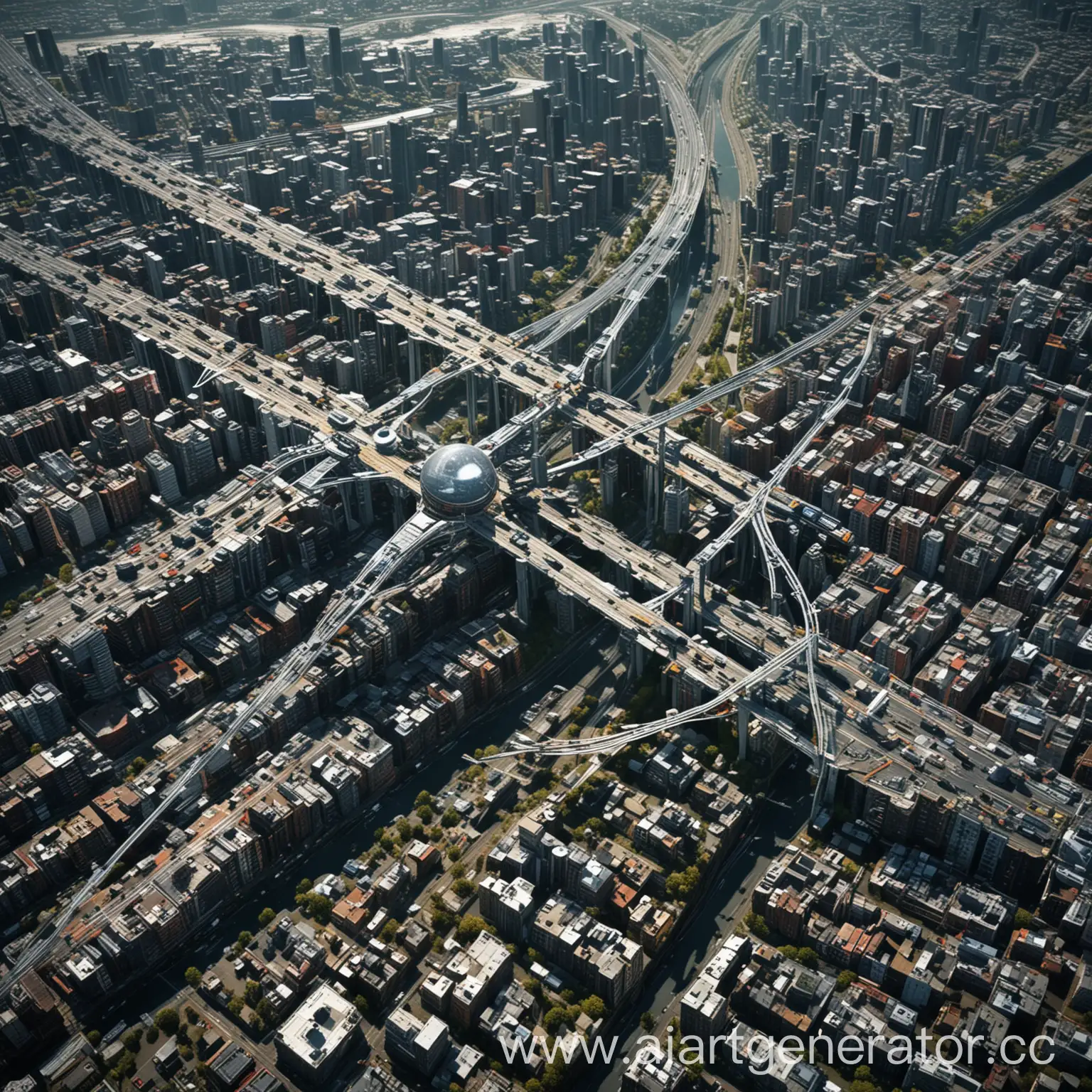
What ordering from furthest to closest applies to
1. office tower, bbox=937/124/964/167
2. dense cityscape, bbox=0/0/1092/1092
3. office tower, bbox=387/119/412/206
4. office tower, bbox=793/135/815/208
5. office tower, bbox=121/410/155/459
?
1. office tower, bbox=937/124/964/167
2. office tower, bbox=387/119/412/206
3. office tower, bbox=793/135/815/208
4. office tower, bbox=121/410/155/459
5. dense cityscape, bbox=0/0/1092/1092

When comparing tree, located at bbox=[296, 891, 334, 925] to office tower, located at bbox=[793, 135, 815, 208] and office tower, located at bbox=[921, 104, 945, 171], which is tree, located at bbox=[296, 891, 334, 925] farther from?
office tower, located at bbox=[921, 104, 945, 171]

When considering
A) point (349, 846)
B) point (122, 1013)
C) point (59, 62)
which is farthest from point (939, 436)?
point (59, 62)

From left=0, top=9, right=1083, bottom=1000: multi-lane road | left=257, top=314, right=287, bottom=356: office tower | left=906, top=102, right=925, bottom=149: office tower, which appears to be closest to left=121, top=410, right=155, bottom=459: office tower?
left=0, top=9, right=1083, bottom=1000: multi-lane road

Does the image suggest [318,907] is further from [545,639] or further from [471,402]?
[471,402]

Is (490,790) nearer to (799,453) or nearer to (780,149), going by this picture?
(799,453)

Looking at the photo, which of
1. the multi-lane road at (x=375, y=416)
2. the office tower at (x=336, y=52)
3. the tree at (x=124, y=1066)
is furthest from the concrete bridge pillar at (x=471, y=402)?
the office tower at (x=336, y=52)
